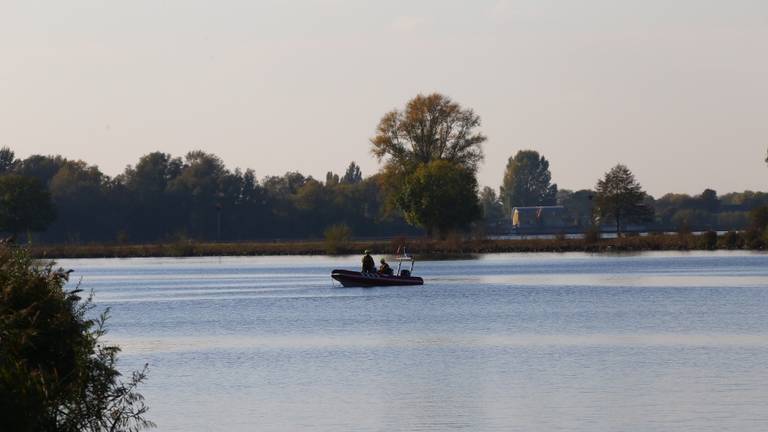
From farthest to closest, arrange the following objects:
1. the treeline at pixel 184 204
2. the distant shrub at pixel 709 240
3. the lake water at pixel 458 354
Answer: the treeline at pixel 184 204 → the distant shrub at pixel 709 240 → the lake water at pixel 458 354

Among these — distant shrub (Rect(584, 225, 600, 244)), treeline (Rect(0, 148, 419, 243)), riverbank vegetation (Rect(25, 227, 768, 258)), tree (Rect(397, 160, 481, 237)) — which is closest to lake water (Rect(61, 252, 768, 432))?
tree (Rect(397, 160, 481, 237))

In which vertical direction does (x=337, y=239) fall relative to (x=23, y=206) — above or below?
below

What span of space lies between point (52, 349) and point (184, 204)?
421 ft

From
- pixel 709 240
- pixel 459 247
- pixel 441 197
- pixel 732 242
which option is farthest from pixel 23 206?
pixel 732 242

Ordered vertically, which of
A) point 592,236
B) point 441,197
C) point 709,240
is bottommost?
point 709,240

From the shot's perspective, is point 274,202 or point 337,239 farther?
point 274,202

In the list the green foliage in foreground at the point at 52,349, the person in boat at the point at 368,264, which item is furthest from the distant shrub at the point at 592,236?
the green foliage in foreground at the point at 52,349

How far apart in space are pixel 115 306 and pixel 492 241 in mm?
56783

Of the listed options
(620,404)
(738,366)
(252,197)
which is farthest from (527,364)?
(252,197)

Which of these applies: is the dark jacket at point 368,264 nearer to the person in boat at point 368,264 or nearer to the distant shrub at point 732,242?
the person in boat at point 368,264

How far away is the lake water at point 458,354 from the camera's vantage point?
73.8 ft

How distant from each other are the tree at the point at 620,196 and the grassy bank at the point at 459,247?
22.6 ft

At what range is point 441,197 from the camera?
97.8 metres

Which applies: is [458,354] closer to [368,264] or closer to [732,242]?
[368,264]
